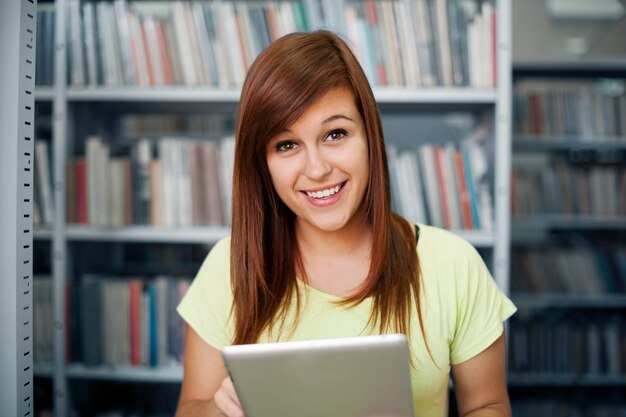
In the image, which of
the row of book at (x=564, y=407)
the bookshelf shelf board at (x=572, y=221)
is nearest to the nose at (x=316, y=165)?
the bookshelf shelf board at (x=572, y=221)

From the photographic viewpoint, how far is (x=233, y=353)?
2.07 ft

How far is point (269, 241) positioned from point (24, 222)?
550mm

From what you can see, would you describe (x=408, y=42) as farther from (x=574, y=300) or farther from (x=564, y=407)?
(x=564, y=407)

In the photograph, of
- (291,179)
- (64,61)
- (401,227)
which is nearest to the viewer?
(291,179)

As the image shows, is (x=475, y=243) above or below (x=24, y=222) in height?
below

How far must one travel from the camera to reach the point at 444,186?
5.62ft

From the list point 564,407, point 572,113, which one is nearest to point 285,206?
point 572,113

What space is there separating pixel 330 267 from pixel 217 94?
32.6 inches

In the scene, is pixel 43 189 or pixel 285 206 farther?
pixel 43 189

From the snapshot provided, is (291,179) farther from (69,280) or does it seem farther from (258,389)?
(69,280)

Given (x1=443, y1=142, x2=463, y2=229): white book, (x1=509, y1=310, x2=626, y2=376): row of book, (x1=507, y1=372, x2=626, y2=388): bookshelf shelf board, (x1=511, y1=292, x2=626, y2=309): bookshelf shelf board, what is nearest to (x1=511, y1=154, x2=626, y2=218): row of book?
(x1=511, y1=292, x2=626, y2=309): bookshelf shelf board

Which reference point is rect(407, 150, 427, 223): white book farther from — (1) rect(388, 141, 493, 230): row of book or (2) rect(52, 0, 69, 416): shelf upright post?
(2) rect(52, 0, 69, 416): shelf upright post

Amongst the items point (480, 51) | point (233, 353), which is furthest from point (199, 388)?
point (480, 51)

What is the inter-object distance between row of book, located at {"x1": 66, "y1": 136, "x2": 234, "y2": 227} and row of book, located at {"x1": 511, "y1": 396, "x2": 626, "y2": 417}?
6.14 feet
